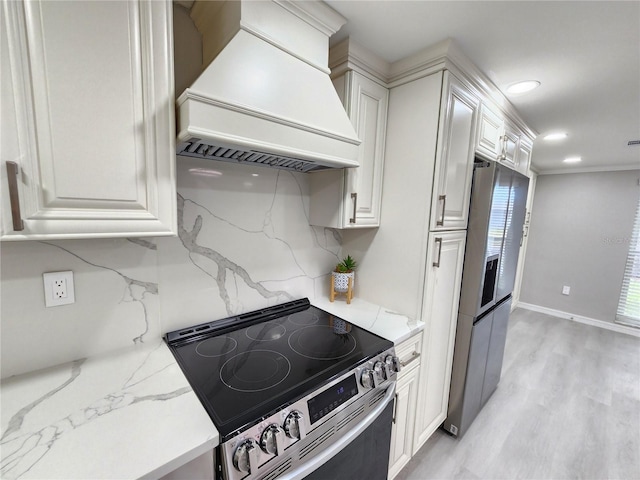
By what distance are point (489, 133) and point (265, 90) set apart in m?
1.59

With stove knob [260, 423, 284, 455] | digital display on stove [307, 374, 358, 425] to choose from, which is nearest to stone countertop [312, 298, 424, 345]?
digital display on stove [307, 374, 358, 425]

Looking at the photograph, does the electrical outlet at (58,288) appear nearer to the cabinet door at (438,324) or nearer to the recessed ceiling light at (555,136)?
the cabinet door at (438,324)

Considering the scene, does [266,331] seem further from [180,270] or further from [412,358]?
[412,358]

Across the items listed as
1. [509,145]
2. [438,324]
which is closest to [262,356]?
[438,324]

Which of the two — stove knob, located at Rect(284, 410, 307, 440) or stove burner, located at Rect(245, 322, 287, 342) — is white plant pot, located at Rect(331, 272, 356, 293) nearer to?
stove burner, located at Rect(245, 322, 287, 342)

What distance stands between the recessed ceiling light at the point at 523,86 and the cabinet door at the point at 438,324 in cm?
96

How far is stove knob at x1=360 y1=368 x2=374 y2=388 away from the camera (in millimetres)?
1066

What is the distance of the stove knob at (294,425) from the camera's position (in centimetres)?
82

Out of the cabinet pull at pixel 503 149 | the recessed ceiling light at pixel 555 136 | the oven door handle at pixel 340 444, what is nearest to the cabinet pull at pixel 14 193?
the oven door handle at pixel 340 444

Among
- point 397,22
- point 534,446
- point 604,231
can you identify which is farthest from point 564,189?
point 397,22

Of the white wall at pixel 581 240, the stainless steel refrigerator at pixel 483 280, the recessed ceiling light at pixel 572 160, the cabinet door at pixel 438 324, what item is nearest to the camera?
the cabinet door at pixel 438 324

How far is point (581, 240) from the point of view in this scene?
3.96 m

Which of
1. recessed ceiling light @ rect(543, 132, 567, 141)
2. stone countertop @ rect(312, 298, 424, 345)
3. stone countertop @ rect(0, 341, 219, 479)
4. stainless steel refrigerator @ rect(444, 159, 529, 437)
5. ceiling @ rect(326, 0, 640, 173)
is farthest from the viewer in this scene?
recessed ceiling light @ rect(543, 132, 567, 141)

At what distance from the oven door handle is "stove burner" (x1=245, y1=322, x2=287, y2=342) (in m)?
0.49
